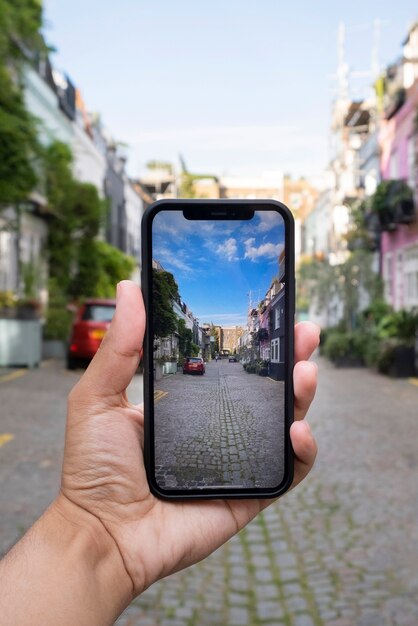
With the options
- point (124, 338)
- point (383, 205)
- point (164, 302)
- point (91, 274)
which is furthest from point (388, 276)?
point (124, 338)

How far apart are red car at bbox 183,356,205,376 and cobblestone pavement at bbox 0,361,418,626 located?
2311 mm

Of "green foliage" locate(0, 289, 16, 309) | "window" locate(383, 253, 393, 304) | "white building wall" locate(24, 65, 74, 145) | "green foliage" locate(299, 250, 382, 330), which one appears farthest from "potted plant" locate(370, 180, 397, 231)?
"green foliage" locate(0, 289, 16, 309)

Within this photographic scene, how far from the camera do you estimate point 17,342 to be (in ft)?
54.7

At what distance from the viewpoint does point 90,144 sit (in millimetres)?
32438

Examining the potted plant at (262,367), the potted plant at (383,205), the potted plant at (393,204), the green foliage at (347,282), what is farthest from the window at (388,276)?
the potted plant at (262,367)

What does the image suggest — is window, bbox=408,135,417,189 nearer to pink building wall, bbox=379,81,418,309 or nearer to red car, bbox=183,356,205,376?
pink building wall, bbox=379,81,418,309

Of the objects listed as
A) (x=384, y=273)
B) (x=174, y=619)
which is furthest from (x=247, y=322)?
(x=384, y=273)

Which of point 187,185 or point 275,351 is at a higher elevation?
point 187,185

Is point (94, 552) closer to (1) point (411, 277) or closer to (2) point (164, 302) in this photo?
(2) point (164, 302)

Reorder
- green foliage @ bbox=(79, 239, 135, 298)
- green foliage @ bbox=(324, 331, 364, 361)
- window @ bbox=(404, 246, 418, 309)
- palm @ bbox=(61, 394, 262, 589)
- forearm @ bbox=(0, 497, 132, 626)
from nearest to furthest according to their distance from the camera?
forearm @ bbox=(0, 497, 132, 626) → palm @ bbox=(61, 394, 262, 589) → green foliage @ bbox=(324, 331, 364, 361) → window @ bbox=(404, 246, 418, 309) → green foliage @ bbox=(79, 239, 135, 298)

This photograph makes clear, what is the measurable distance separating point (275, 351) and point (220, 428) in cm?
20

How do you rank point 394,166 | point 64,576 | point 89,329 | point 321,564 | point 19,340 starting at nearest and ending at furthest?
point 64,576 → point 321,564 → point 89,329 → point 19,340 → point 394,166

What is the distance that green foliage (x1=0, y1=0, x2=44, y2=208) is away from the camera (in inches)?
549

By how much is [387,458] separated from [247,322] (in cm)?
605
